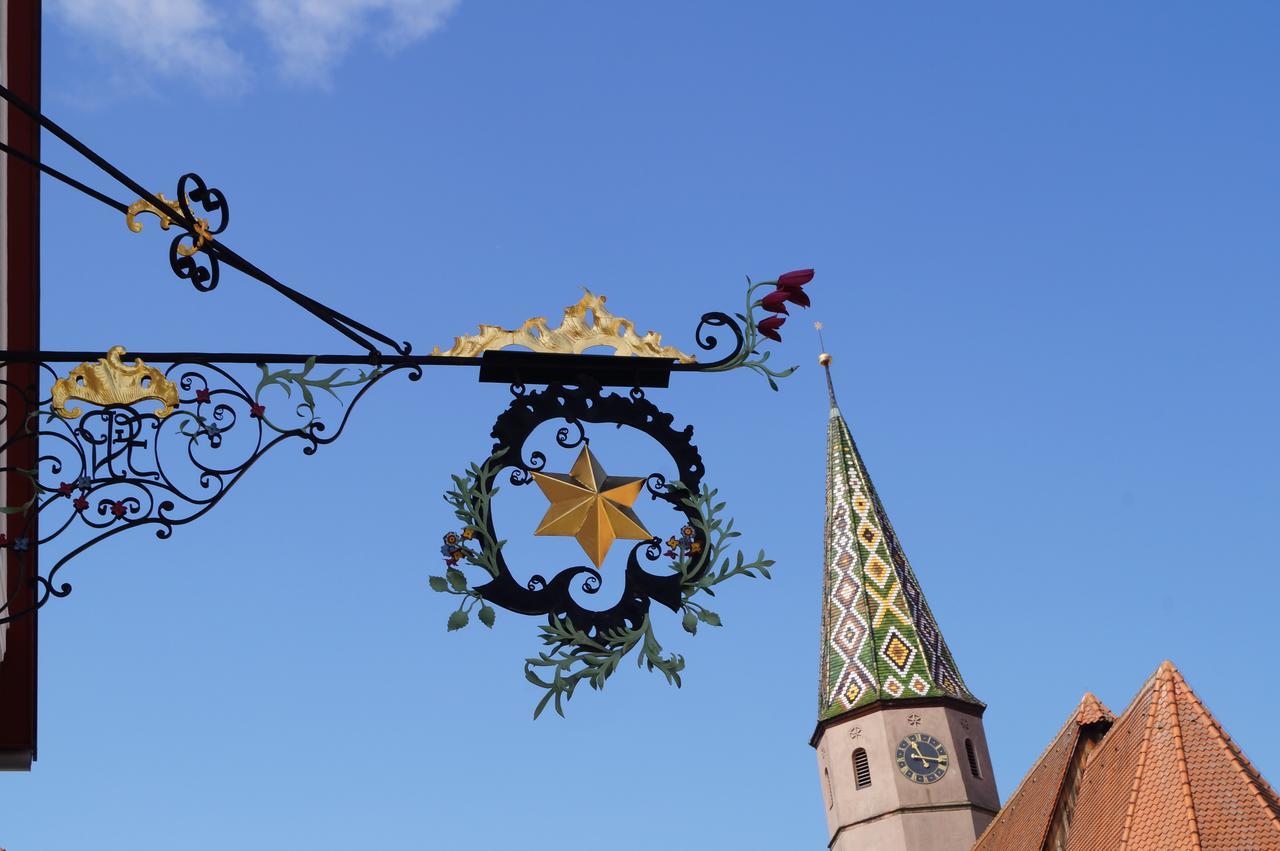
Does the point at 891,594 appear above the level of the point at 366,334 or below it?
above

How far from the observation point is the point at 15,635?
7.27 meters

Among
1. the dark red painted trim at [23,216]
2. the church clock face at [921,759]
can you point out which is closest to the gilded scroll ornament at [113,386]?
the dark red painted trim at [23,216]

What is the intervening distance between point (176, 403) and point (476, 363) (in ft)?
2.82

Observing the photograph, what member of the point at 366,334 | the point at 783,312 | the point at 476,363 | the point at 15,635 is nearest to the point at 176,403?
the point at 366,334

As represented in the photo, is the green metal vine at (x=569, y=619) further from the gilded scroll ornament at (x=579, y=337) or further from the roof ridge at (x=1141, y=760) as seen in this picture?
the roof ridge at (x=1141, y=760)

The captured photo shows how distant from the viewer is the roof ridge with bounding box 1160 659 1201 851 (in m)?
17.5

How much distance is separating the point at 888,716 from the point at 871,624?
7.03ft

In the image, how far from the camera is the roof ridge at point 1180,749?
1755 centimetres

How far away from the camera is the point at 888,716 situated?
32.0 m

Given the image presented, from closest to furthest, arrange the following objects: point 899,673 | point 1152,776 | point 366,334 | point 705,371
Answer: point 366,334
point 705,371
point 1152,776
point 899,673

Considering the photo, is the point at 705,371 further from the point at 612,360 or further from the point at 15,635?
the point at 15,635

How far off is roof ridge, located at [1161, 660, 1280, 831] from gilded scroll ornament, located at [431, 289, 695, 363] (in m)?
14.6

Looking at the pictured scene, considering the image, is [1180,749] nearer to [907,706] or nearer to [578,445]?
[907,706]

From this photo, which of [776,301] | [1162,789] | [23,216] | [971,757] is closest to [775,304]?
[776,301]
